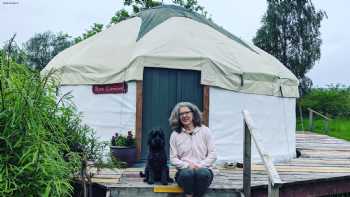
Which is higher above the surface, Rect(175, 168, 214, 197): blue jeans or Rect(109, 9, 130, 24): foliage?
Rect(109, 9, 130, 24): foliage

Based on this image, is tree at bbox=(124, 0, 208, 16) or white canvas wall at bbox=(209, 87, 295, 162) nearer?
white canvas wall at bbox=(209, 87, 295, 162)

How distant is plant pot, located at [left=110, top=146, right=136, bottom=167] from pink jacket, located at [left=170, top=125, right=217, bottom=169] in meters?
1.89

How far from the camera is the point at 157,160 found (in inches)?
181

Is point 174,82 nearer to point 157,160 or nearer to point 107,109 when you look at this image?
point 107,109

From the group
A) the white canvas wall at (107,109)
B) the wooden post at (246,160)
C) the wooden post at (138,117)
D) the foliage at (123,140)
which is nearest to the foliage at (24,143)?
the wooden post at (246,160)

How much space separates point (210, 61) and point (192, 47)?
1.20ft

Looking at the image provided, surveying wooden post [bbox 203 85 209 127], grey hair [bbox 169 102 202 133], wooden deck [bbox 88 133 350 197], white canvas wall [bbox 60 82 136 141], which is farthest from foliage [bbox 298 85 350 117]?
grey hair [bbox 169 102 202 133]

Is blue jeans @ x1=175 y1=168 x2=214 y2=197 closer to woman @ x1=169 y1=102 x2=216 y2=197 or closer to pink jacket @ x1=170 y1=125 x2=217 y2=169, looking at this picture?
woman @ x1=169 y1=102 x2=216 y2=197

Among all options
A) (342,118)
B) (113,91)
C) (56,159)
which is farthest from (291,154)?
(342,118)

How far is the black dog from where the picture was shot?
450 centimetres

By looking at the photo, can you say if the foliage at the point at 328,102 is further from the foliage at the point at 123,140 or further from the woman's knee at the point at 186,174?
the woman's knee at the point at 186,174

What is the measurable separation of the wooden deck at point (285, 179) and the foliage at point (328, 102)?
39.1ft

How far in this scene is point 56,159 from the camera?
3.29m

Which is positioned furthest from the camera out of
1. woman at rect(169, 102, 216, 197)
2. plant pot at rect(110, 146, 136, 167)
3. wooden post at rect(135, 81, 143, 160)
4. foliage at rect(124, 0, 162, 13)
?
foliage at rect(124, 0, 162, 13)
